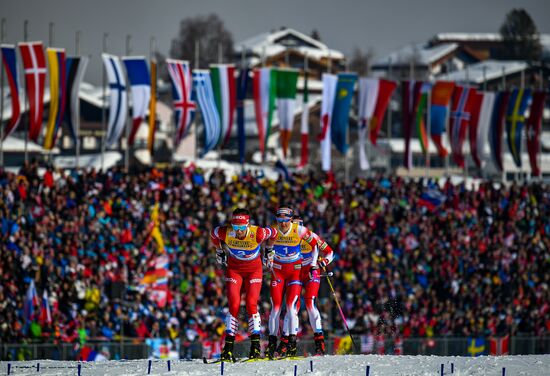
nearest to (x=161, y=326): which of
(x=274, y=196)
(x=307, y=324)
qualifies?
(x=307, y=324)

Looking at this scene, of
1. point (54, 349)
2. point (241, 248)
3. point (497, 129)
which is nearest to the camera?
point (241, 248)

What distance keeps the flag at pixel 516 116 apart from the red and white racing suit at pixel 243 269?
23.5 metres

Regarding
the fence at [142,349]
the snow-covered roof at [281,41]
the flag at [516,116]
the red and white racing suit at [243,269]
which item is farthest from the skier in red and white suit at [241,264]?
the snow-covered roof at [281,41]

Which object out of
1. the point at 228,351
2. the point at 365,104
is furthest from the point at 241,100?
the point at 228,351

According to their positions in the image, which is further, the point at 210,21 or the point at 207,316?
the point at 210,21

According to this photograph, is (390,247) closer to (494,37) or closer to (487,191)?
(487,191)

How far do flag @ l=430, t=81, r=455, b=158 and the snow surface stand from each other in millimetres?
20992

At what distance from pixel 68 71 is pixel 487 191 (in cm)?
1341

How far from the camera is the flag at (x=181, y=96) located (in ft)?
112

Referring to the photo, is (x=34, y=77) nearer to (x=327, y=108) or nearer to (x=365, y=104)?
(x=327, y=108)

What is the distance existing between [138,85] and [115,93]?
0.81 metres

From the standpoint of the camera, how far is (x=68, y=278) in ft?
91.3

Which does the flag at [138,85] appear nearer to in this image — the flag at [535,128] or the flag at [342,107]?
the flag at [342,107]

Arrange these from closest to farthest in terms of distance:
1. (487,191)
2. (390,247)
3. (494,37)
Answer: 1. (390,247)
2. (487,191)
3. (494,37)
